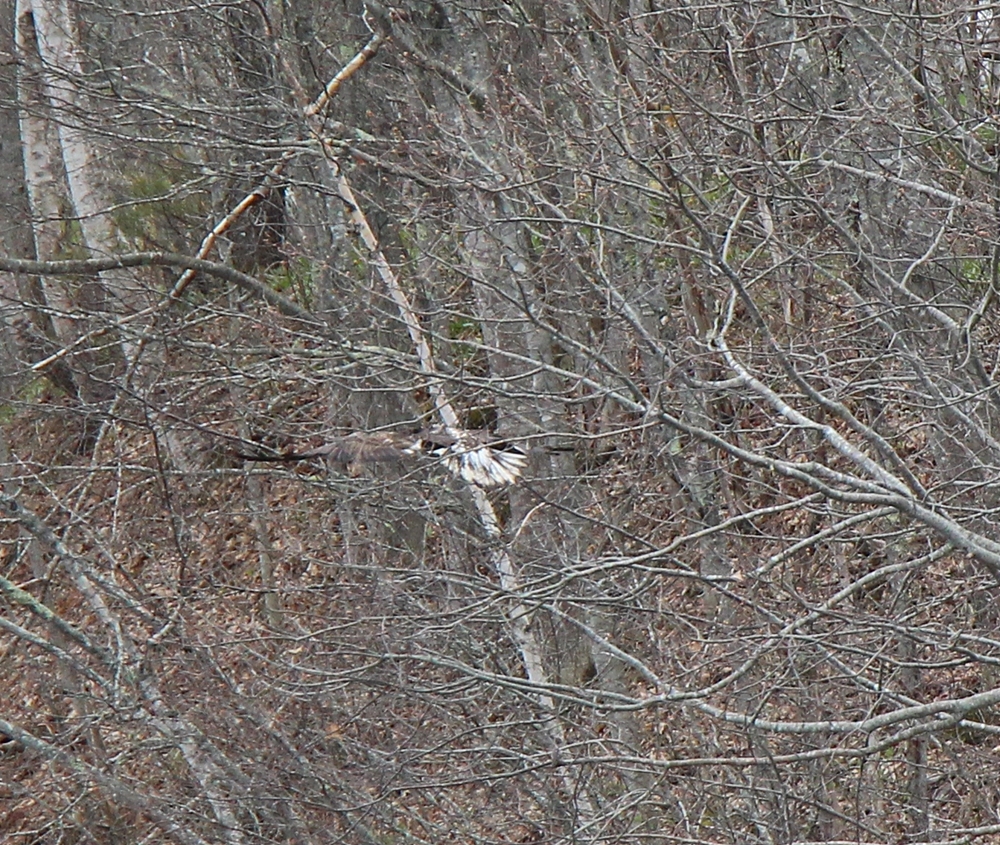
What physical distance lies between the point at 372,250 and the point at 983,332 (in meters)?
2.60

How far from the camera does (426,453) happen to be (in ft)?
17.3

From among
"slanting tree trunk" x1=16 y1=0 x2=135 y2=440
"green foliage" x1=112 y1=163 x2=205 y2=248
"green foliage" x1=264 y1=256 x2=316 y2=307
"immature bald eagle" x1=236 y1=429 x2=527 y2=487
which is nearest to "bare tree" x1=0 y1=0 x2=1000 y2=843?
"immature bald eagle" x1=236 y1=429 x2=527 y2=487

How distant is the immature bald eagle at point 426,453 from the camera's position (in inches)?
200

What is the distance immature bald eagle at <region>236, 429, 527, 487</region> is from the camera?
5.08 m

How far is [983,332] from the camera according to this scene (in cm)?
589

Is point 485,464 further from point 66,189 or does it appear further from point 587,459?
point 66,189

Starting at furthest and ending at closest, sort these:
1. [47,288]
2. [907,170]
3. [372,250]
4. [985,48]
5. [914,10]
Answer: [47,288], [372,250], [907,170], [985,48], [914,10]

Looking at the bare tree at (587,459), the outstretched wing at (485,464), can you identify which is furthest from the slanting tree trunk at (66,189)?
the outstretched wing at (485,464)

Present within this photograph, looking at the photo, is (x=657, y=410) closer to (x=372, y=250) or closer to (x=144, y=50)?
(x=372, y=250)

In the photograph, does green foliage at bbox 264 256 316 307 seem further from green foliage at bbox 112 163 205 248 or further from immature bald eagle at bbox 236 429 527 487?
immature bald eagle at bbox 236 429 527 487

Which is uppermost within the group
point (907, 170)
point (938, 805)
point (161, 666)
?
point (907, 170)

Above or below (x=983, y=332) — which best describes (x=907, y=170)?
above

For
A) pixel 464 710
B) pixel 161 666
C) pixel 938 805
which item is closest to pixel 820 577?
pixel 938 805

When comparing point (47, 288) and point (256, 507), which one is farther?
point (47, 288)
